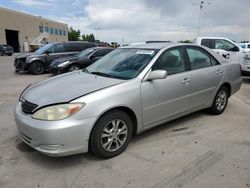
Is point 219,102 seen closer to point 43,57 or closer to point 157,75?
point 157,75

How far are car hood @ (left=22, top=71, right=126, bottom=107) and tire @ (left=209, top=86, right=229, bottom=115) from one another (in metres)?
2.46

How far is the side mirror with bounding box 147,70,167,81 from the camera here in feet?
11.9

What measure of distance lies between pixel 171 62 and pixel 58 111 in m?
2.10

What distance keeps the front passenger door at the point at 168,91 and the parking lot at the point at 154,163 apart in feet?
1.38

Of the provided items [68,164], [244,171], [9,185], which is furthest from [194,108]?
[9,185]

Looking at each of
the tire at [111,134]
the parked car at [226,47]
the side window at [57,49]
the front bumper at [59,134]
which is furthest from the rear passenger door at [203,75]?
the side window at [57,49]

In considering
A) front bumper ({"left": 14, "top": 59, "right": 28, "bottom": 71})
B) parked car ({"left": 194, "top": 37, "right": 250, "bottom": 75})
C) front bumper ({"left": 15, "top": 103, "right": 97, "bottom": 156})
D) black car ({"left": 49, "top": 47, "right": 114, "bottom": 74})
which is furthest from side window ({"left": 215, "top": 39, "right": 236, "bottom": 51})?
front bumper ({"left": 15, "top": 103, "right": 97, "bottom": 156})

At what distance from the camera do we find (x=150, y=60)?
3.93 metres

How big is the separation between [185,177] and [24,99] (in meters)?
2.35

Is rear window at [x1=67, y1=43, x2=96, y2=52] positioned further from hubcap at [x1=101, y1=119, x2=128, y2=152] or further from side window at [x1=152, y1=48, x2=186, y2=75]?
hubcap at [x1=101, y1=119, x2=128, y2=152]

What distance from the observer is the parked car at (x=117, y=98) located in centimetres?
304

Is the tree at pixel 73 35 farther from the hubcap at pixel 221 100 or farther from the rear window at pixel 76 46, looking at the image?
the hubcap at pixel 221 100

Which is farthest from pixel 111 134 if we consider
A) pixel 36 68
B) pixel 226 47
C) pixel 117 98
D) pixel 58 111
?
pixel 36 68

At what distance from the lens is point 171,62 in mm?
4223
